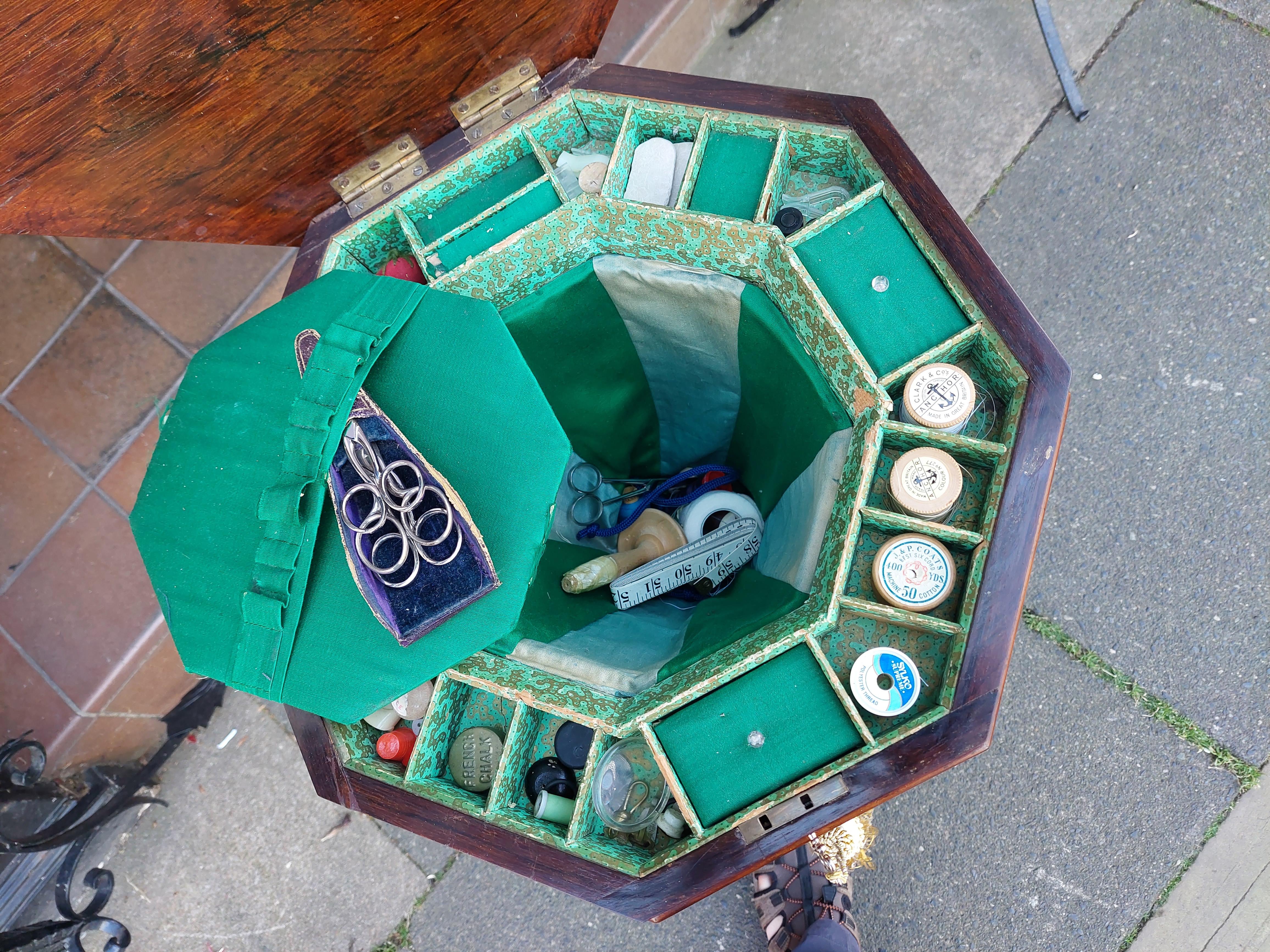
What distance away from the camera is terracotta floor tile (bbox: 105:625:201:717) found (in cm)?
188

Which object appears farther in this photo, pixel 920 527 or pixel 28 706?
pixel 28 706

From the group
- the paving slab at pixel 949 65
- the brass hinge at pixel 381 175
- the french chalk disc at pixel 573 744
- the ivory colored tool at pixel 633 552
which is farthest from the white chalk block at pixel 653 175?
the paving slab at pixel 949 65

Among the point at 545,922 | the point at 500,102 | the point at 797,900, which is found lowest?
the point at 797,900

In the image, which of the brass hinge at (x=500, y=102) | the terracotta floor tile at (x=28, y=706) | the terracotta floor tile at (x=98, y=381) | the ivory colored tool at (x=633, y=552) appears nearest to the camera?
the brass hinge at (x=500, y=102)

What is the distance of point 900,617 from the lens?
90 cm

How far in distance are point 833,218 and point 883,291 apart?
117 millimetres

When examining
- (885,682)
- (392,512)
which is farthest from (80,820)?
(885,682)

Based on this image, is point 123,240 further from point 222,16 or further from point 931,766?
point 931,766

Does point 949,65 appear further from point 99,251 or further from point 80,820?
point 80,820

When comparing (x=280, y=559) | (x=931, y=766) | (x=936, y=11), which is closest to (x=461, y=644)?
(x=280, y=559)

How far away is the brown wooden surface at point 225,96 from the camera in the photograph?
80 cm

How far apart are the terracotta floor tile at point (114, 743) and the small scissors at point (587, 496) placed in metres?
1.35

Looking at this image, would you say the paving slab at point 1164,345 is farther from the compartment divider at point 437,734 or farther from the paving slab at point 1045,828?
the compartment divider at point 437,734

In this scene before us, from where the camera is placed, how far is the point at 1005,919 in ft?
5.49
